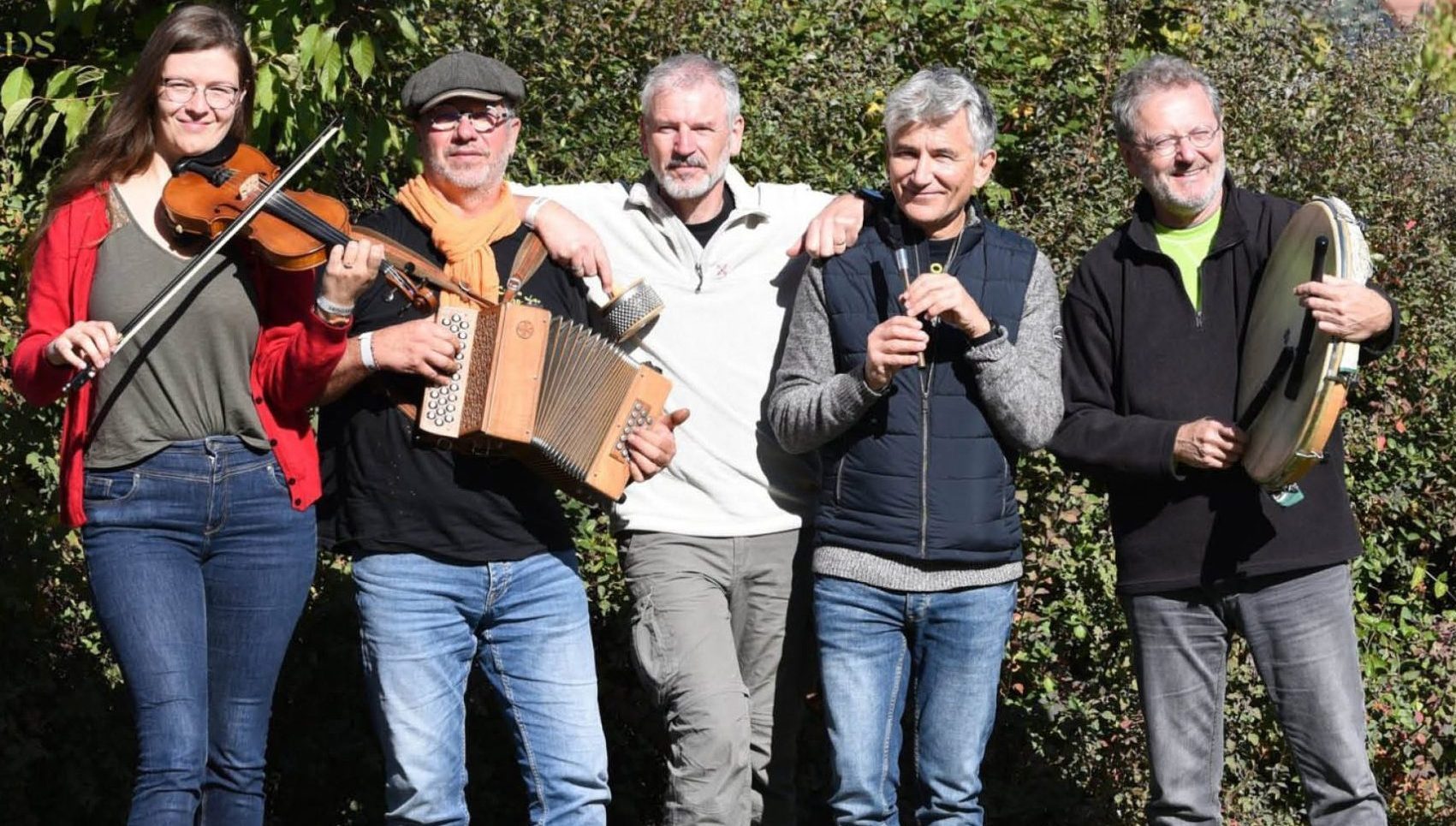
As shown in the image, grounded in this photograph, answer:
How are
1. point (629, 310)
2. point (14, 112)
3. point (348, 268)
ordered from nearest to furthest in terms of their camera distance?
point (348, 268) → point (629, 310) → point (14, 112)

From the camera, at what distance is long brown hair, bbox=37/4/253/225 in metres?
4.13

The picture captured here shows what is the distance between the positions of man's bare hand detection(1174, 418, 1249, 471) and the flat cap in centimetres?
182

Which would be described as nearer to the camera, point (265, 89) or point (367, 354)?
point (367, 354)

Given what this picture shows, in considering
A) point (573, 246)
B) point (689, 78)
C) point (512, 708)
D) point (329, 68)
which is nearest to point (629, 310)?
point (573, 246)

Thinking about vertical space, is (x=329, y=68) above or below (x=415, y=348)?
above

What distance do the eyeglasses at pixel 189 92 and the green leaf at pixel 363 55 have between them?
132 cm

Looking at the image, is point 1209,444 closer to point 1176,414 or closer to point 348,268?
point 1176,414

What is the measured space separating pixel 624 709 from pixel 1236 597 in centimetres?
236

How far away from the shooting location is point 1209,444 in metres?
4.33

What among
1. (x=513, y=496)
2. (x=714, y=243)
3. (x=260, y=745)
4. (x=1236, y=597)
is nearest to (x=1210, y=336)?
(x=1236, y=597)

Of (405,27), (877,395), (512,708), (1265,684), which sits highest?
(405,27)

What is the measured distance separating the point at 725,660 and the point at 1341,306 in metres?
1.71

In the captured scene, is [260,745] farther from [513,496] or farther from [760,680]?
[760,680]

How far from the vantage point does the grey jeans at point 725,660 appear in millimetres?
4555
